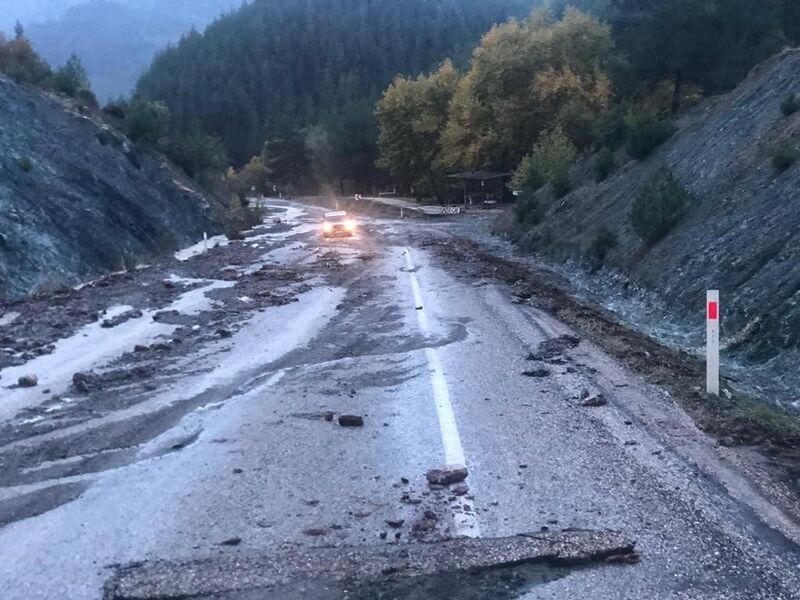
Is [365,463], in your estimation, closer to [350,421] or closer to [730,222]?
[350,421]

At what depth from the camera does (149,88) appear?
16050cm

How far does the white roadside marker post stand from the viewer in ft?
34.6

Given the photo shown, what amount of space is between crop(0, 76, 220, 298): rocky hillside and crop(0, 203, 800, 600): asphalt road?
36.8 feet

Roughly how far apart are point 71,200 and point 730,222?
20674 millimetres

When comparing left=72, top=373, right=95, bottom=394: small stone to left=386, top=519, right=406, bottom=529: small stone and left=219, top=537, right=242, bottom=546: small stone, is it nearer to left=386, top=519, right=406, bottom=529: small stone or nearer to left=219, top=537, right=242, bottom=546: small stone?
left=219, top=537, right=242, bottom=546: small stone

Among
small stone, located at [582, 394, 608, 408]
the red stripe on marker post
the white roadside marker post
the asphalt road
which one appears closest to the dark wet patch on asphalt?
the asphalt road

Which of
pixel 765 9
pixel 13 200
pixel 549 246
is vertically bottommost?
pixel 549 246

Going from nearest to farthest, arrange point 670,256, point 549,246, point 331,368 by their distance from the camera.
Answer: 1. point 331,368
2. point 670,256
3. point 549,246

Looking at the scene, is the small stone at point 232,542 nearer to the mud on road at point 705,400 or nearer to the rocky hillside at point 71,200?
the mud on road at point 705,400

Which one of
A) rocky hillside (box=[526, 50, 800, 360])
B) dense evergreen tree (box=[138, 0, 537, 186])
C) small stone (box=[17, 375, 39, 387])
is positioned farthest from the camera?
dense evergreen tree (box=[138, 0, 537, 186])

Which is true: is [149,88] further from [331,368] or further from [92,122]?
[331,368]

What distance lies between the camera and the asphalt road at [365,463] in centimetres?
617

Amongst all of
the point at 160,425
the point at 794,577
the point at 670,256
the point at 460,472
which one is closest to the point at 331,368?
the point at 160,425

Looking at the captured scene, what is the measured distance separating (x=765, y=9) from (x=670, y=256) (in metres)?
25.9
